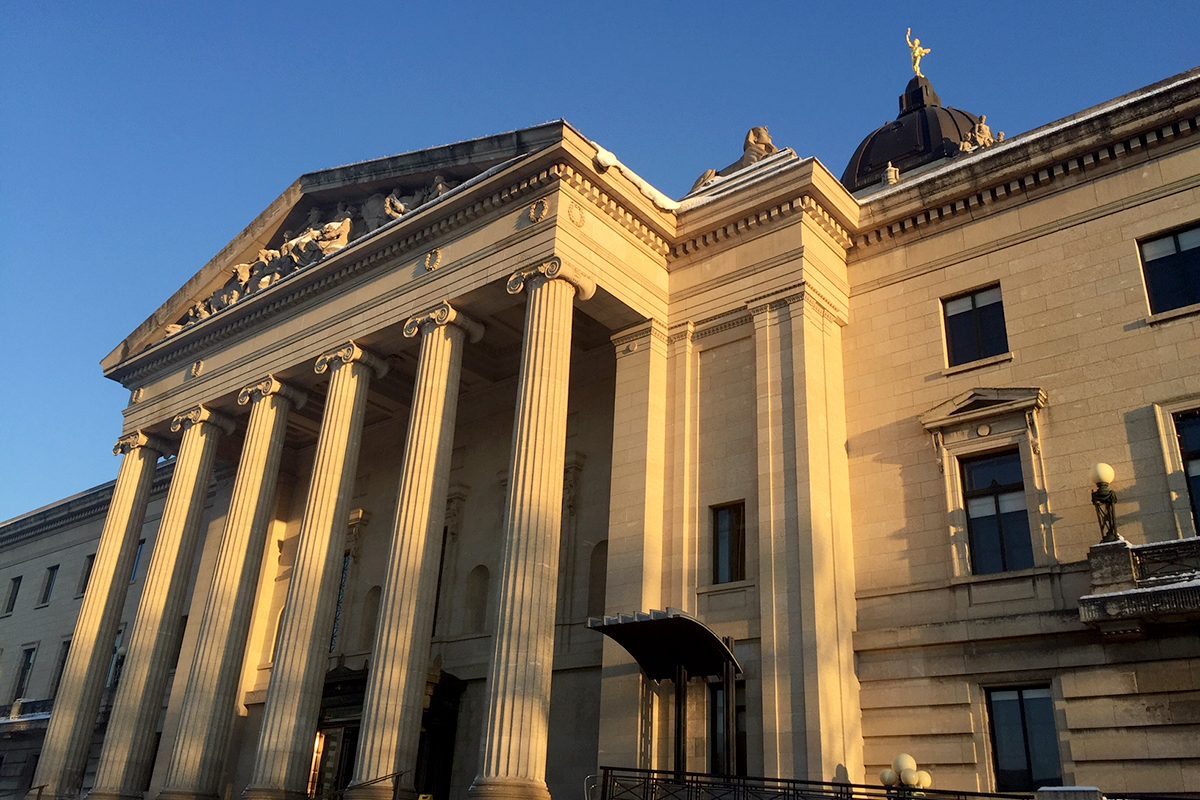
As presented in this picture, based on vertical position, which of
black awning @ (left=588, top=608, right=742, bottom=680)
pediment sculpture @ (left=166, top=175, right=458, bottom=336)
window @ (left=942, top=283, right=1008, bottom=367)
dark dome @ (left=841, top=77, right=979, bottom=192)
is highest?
dark dome @ (left=841, top=77, right=979, bottom=192)

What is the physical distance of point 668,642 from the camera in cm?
1978

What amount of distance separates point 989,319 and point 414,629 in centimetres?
1399

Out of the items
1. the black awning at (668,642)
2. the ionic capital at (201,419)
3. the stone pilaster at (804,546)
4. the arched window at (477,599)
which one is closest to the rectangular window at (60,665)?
the ionic capital at (201,419)

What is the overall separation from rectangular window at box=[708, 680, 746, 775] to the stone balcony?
6.53m

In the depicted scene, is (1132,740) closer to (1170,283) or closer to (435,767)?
(1170,283)

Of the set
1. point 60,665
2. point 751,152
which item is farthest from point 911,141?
point 60,665

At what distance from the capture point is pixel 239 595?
2814 cm

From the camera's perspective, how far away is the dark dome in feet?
155

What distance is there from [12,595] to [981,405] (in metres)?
48.6

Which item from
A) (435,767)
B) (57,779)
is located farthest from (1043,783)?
(57,779)

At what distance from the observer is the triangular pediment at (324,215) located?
85.5 ft

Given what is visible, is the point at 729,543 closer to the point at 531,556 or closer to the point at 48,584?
the point at 531,556

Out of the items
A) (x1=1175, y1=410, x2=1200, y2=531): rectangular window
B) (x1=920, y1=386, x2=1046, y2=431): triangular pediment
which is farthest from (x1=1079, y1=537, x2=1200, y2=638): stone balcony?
(x1=920, y1=386, x2=1046, y2=431): triangular pediment

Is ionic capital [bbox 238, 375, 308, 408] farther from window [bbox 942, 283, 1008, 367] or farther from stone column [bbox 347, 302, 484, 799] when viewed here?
window [bbox 942, 283, 1008, 367]
